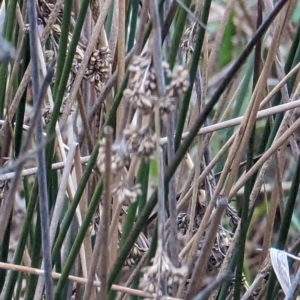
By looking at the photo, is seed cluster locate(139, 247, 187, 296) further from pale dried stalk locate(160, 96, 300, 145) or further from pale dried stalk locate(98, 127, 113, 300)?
pale dried stalk locate(160, 96, 300, 145)

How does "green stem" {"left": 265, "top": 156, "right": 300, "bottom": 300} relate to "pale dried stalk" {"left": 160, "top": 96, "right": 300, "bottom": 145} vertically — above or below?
below

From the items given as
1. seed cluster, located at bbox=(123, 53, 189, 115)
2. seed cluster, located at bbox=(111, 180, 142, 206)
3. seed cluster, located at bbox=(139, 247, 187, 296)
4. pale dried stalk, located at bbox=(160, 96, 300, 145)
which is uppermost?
pale dried stalk, located at bbox=(160, 96, 300, 145)

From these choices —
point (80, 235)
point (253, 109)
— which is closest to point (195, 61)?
point (253, 109)

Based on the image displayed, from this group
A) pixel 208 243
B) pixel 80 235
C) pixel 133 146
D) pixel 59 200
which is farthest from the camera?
pixel 59 200

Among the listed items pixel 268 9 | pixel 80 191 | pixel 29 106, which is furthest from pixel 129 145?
pixel 29 106

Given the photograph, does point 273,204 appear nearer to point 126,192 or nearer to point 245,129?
point 245,129

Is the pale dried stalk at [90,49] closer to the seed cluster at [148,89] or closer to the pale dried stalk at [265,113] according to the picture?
the pale dried stalk at [265,113]

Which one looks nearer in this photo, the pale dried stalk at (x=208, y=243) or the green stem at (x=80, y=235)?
the pale dried stalk at (x=208, y=243)

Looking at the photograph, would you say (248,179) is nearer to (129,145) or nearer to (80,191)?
(80,191)

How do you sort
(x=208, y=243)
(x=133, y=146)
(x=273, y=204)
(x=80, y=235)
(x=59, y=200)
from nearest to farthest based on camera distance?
(x=133, y=146), (x=208, y=243), (x=80, y=235), (x=59, y=200), (x=273, y=204)

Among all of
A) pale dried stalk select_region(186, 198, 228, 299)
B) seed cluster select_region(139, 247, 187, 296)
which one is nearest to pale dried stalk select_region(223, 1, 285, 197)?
pale dried stalk select_region(186, 198, 228, 299)

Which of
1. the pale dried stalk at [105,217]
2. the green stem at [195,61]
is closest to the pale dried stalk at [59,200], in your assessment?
the green stem at [195,61]
